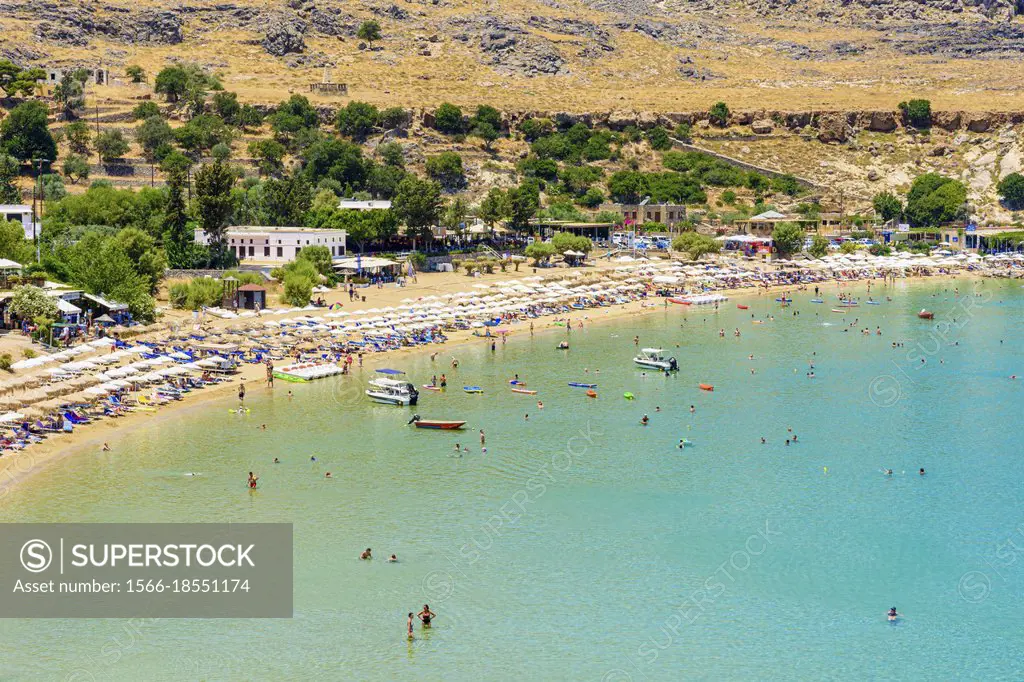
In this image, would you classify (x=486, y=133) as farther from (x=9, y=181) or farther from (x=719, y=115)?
(x=9, y=181)

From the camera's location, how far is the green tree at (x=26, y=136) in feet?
417

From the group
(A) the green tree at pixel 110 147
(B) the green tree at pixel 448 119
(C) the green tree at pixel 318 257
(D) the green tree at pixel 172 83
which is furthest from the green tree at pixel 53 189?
(B) the green tree at pixel 448 119

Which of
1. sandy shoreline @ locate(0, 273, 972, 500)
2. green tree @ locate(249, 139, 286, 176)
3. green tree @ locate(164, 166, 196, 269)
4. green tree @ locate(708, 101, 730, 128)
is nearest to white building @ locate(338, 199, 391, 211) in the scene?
sandy shoreline @ locate(0, 273, 972, 500)

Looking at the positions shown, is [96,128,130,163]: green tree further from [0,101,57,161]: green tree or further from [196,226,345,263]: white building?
[196,226,345,263]: white building

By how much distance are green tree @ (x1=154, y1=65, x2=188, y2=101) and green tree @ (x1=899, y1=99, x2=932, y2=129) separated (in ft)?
300

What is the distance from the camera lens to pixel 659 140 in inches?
6363

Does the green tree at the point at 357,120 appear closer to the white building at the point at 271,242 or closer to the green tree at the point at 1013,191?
the white building at the point at 271,242

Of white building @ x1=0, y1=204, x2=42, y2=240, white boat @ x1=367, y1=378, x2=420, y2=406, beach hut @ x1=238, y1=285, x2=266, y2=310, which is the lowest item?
white boat @ x1=367, y1=378, x2=420, y2=406

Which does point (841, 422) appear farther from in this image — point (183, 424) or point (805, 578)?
point (183, 424)

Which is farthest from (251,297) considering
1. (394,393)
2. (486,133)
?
(486,133)

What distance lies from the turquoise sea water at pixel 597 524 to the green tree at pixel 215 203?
28.8 metres

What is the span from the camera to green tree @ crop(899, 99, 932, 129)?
167250 millimetres

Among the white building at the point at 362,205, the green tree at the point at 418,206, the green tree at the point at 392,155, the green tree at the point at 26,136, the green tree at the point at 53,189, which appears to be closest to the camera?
the green tree at the point at 418,206

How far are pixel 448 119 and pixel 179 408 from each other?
102451 millimetres
